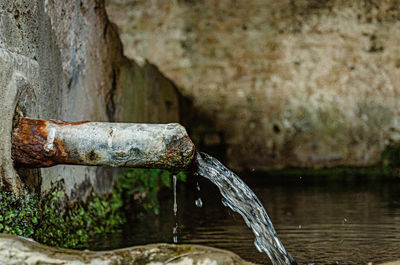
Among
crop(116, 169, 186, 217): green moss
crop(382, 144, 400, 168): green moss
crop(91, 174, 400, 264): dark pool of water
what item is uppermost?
crop(382, 144, 400, 168): green moss

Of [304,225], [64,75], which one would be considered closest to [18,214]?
[64,75]

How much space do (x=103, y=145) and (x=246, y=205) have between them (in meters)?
0.79

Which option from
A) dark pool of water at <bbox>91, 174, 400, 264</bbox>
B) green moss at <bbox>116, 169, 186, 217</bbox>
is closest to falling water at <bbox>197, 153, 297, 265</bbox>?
dark pool of water at <bbox>91, 174, 400, 264</bbox>

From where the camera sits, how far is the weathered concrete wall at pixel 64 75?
2.32 m

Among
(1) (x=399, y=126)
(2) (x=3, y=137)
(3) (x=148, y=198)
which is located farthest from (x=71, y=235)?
(1) (x=399, y=126)

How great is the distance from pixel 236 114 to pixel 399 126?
195cm

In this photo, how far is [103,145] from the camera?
2246 mm

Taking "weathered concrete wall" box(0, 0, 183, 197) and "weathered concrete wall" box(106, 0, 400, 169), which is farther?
"weathered concrete wall" box(106, 0, 400, 169)

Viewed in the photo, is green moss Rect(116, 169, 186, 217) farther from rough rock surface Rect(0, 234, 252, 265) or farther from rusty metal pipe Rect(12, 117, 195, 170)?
rough rock surface Rect(0, 234, 252, 265)

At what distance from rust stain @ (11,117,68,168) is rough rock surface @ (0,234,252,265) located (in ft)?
2.15

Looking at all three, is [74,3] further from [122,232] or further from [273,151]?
[273,151]

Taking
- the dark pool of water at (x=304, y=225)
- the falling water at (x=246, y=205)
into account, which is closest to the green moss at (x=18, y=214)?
the dark pool of water at (x=304, y=225)

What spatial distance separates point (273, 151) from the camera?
740 cm

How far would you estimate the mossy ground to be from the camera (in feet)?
7.69
